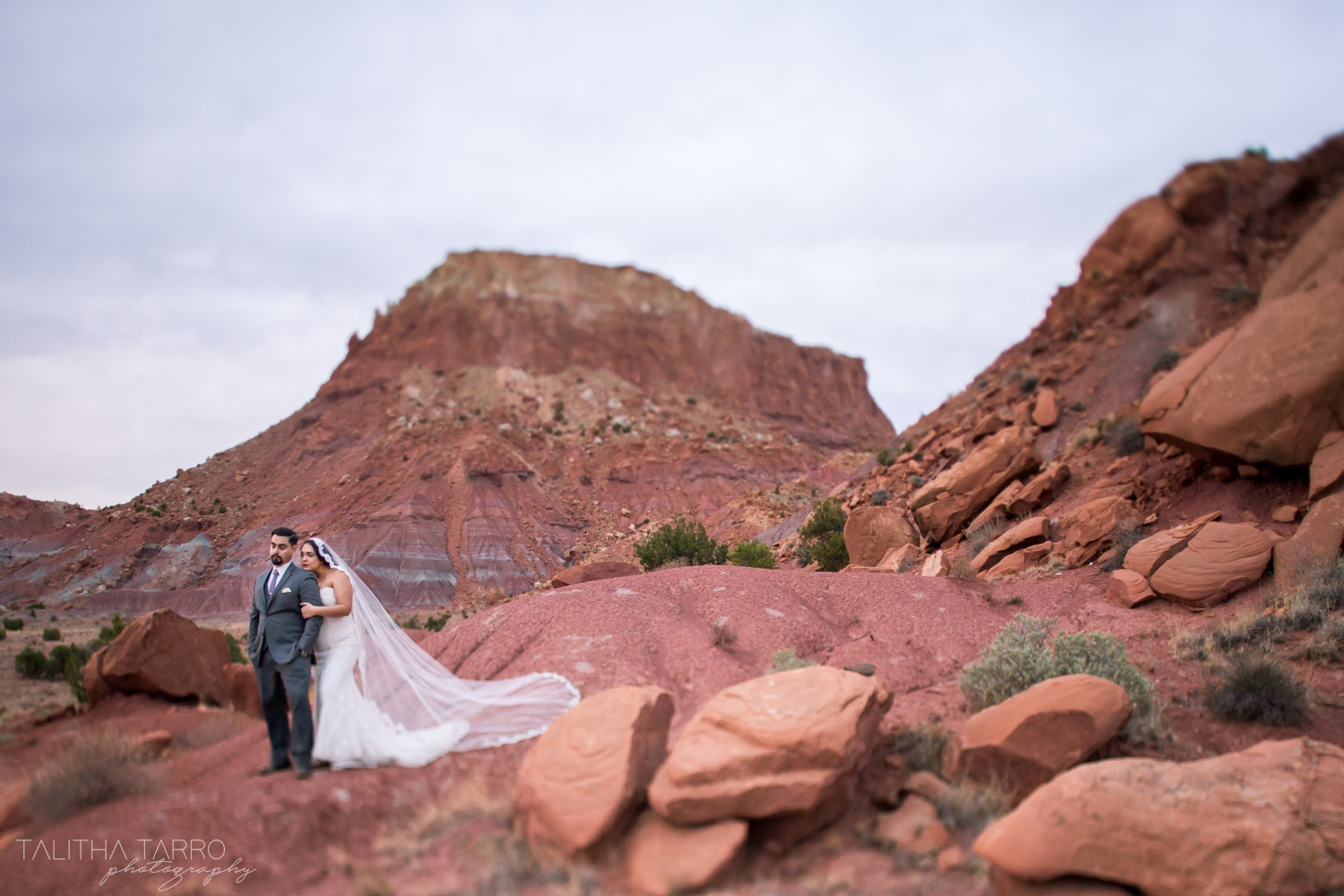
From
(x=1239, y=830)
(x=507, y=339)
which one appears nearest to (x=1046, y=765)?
(x=1239, y=830)

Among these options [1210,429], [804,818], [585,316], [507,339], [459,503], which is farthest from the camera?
[585,316]

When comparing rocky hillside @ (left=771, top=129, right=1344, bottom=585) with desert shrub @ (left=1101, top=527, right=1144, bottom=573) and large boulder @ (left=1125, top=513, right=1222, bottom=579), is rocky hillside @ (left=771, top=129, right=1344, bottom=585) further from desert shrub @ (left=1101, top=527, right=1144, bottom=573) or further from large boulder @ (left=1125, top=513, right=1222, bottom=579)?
large boulder @ (left=1125, top=513, right=1222, bottom=579)

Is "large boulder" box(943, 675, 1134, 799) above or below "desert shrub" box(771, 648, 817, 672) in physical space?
below

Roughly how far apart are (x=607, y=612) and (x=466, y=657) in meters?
1.65

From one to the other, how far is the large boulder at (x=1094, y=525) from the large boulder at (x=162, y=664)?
13.0 metres

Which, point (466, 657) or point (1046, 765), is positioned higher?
point (466, 657)

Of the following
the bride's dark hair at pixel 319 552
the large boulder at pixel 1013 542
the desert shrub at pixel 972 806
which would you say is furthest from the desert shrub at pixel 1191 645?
the bride's dark hair at pixel 319 552

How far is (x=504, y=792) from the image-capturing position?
226 inches

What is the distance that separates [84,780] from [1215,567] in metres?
12.6

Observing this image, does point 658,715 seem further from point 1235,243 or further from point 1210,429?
point 1235,243

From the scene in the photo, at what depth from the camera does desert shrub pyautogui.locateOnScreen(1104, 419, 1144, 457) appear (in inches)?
634

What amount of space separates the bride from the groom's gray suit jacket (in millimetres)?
134

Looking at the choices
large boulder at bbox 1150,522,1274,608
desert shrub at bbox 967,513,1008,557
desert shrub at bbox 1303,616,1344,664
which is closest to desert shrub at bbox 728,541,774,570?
desert shrub at bbox 967,513,1008,557

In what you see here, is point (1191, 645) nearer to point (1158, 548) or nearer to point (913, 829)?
point (1158, 548)
